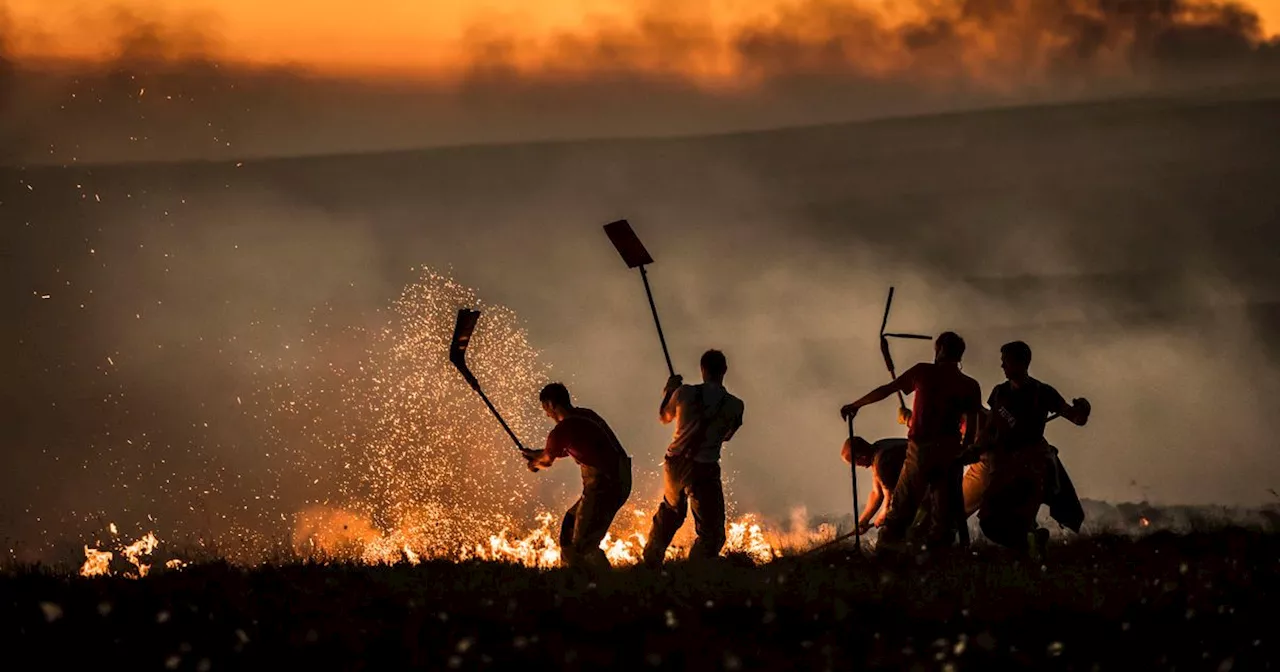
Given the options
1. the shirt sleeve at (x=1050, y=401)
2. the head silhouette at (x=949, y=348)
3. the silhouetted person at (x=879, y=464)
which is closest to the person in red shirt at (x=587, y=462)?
the silhouetted person at (x=879, y=464)

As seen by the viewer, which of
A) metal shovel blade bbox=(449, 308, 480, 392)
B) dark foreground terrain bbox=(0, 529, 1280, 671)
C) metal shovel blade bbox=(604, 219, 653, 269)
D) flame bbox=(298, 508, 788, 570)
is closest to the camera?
dark foreground terrain bbox=(0, 529, 1280, 671)

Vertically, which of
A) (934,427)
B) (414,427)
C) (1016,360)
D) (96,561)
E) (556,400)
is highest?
(414,427)

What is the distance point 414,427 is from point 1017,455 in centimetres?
Answer: 4308

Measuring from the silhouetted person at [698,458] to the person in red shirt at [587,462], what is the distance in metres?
0.56

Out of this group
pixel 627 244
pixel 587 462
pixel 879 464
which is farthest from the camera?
pixel 879 464

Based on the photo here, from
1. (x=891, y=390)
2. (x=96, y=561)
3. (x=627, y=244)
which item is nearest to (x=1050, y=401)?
(x=891, y=390)

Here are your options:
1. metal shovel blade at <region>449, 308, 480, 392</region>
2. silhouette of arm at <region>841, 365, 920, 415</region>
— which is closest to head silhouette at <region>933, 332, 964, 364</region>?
silhouette of arm at <region>841, 365, 920, 415</region>

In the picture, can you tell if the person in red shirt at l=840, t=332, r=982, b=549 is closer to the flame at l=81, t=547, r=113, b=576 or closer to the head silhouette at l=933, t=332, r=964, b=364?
the head silhouette at l=933, t=332, r=964, b=364

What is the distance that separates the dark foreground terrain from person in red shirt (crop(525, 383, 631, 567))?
6.69ft

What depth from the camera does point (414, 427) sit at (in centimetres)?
6050

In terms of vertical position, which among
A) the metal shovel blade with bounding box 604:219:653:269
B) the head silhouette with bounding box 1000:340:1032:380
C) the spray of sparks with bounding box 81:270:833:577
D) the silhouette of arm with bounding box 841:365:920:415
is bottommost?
the silhouette of arm with bounding box 841:365:920:415

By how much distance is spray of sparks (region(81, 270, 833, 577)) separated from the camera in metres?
42.7

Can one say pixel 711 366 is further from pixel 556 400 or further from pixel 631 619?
pixel 631 619

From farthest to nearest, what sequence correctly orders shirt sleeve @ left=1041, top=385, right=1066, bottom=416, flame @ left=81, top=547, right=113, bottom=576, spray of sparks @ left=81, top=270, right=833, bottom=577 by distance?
1. spray of sparks @ left=81, top=270, right=833, bottom=577
2. shirt sleeve @ left=1041, top=385, right=1066, bottom=416
3. flame @ left=81, top=547, right=113, bottom=576
